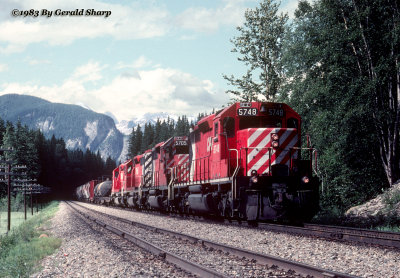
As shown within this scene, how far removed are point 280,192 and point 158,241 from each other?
4.06 meters

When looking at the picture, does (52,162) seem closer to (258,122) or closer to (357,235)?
(258,122)

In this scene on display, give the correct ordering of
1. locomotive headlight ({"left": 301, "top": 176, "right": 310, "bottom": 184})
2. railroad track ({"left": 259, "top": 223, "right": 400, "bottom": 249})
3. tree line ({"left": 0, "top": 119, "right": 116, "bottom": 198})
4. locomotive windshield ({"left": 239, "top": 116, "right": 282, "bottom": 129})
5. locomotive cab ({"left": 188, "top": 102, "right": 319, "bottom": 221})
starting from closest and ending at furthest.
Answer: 1. railroad track ({"left": 259, "top": 223, "right": 400, "bottom": 249})
2. locomotive cab ({"left": 188, "top": 102, "right": 319, "bottom": 221})
3. locomotive headlight ({"left": 301, "top": 176, "right": 310, "bottom": 184})
4. locomotive windshield ({"left": 239, "top": 116, "right": 282, "bottom": 129})
5. tree line ({"left": 0, "top": 119, "right": 116, "bottom": 198})

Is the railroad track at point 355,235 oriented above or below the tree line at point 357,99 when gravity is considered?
below

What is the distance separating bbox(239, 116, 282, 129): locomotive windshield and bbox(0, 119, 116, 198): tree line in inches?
3029

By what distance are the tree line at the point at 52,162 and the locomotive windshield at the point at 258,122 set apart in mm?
76924

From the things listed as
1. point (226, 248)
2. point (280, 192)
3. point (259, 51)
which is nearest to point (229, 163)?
point (280, 192)

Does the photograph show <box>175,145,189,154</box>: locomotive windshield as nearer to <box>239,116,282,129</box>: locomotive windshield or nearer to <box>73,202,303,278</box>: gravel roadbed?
<box>239,116,282,129</box>: locomotive windshield

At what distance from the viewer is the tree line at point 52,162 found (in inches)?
3588

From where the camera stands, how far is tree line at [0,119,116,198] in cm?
9112

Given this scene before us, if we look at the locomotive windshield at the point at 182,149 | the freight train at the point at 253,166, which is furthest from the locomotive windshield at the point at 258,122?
the locomotive windshield at the point at 182,149

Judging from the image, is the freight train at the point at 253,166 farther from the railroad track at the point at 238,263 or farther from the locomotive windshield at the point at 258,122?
the railroad track at the point at 238,263

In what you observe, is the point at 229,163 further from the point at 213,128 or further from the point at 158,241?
the point at 158,241

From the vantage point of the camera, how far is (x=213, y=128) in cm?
1705

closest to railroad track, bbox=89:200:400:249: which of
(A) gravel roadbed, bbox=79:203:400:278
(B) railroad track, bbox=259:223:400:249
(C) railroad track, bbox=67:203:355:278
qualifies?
(B) railroad track, bbox=259:223:400:249
